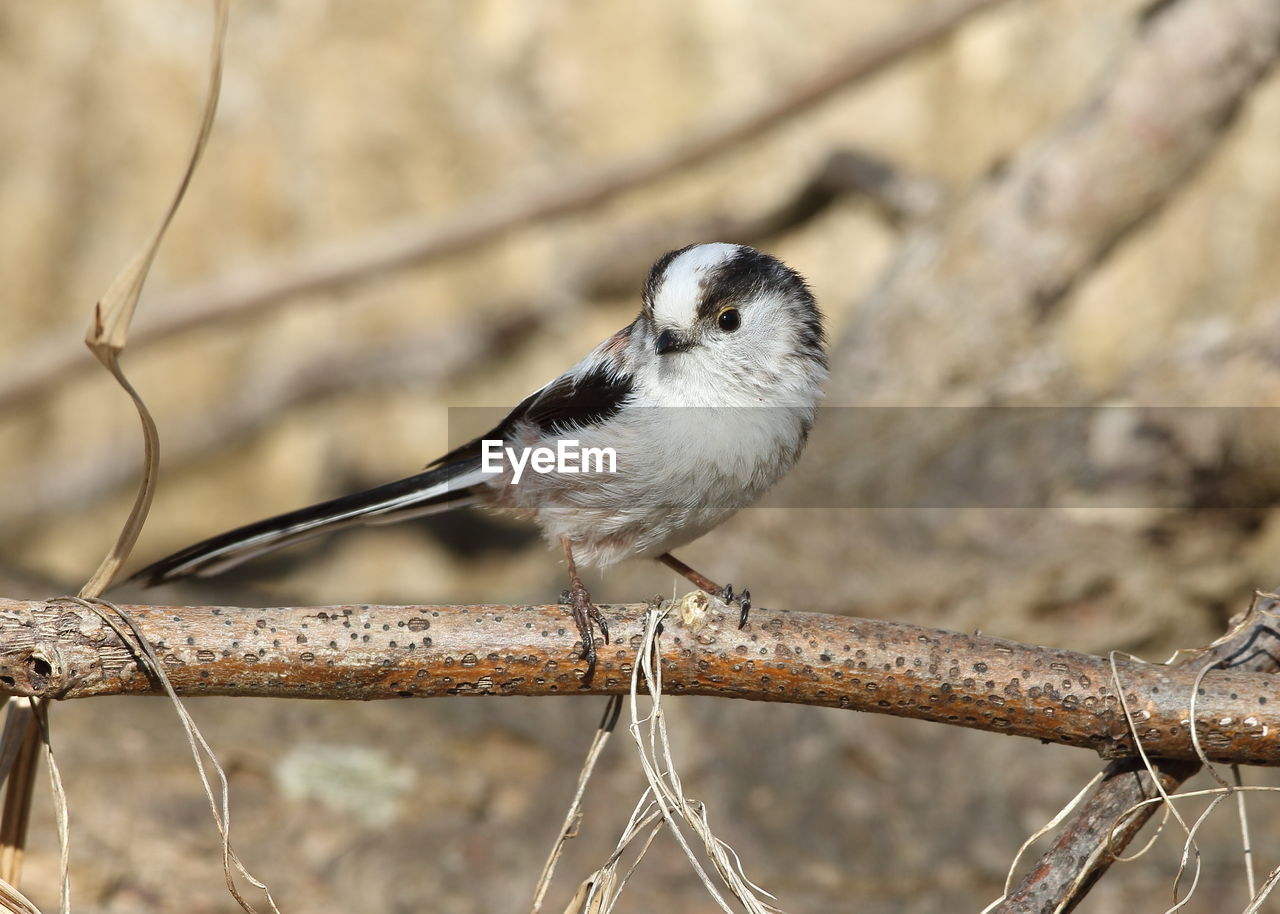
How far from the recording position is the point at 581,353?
16.7 feet

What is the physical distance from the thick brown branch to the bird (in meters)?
0.29

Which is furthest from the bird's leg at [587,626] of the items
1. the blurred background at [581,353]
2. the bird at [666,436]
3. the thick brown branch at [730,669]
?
the blurred background at [581,353]

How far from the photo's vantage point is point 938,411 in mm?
4250

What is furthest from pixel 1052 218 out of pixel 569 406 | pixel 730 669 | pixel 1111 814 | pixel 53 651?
pixel 53 651

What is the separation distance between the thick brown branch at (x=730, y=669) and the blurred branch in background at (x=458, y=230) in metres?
2.81

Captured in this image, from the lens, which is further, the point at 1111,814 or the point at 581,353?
the point at 581,353

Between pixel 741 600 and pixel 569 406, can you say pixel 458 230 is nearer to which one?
pixel 569 406

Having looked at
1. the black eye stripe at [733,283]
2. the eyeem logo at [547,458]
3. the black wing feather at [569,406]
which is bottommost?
the eyeem logo at [547,458]

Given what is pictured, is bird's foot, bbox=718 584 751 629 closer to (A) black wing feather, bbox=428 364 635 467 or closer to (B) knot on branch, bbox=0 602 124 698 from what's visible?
(A) black wing feather, bbox=428 364 635 467

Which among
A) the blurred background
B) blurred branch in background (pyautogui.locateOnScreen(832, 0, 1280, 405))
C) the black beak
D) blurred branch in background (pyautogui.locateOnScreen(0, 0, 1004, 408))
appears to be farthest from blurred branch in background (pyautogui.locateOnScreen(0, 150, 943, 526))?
the black beak

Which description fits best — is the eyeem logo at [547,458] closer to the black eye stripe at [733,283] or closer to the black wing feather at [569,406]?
the black wing feather at [569,406]

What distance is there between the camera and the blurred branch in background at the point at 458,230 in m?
4.26

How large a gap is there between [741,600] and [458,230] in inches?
103

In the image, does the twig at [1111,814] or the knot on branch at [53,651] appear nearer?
the knot on branch at [53,651]
